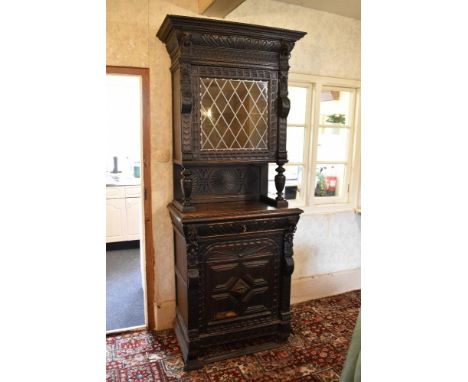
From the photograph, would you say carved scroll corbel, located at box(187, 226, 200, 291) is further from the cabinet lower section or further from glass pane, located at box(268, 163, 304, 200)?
glass pane, located at box(268, 163, 304, 200)

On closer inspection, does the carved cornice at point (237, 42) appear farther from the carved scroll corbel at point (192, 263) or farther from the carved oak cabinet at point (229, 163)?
the carved scroll corbel at point (192, 263)

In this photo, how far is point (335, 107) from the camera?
3363 mm

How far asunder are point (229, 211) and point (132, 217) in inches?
A: 107

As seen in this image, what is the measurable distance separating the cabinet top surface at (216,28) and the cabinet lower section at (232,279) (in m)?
1.19

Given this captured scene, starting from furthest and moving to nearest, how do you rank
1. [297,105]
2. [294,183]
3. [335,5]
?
[294,183], [297,105], [335,5]

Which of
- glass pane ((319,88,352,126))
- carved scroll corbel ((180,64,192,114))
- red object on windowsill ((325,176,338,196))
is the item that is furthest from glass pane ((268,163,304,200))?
carved scroll corbel ((180,64,192,114))

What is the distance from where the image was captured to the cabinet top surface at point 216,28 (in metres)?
2.11

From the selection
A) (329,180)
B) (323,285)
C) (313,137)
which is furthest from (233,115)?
(323,285)

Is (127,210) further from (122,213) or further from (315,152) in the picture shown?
(315,152)

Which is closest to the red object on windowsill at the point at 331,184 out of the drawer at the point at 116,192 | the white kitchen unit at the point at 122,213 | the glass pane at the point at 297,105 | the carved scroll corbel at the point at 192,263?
the glass pane at the point at 297,105
